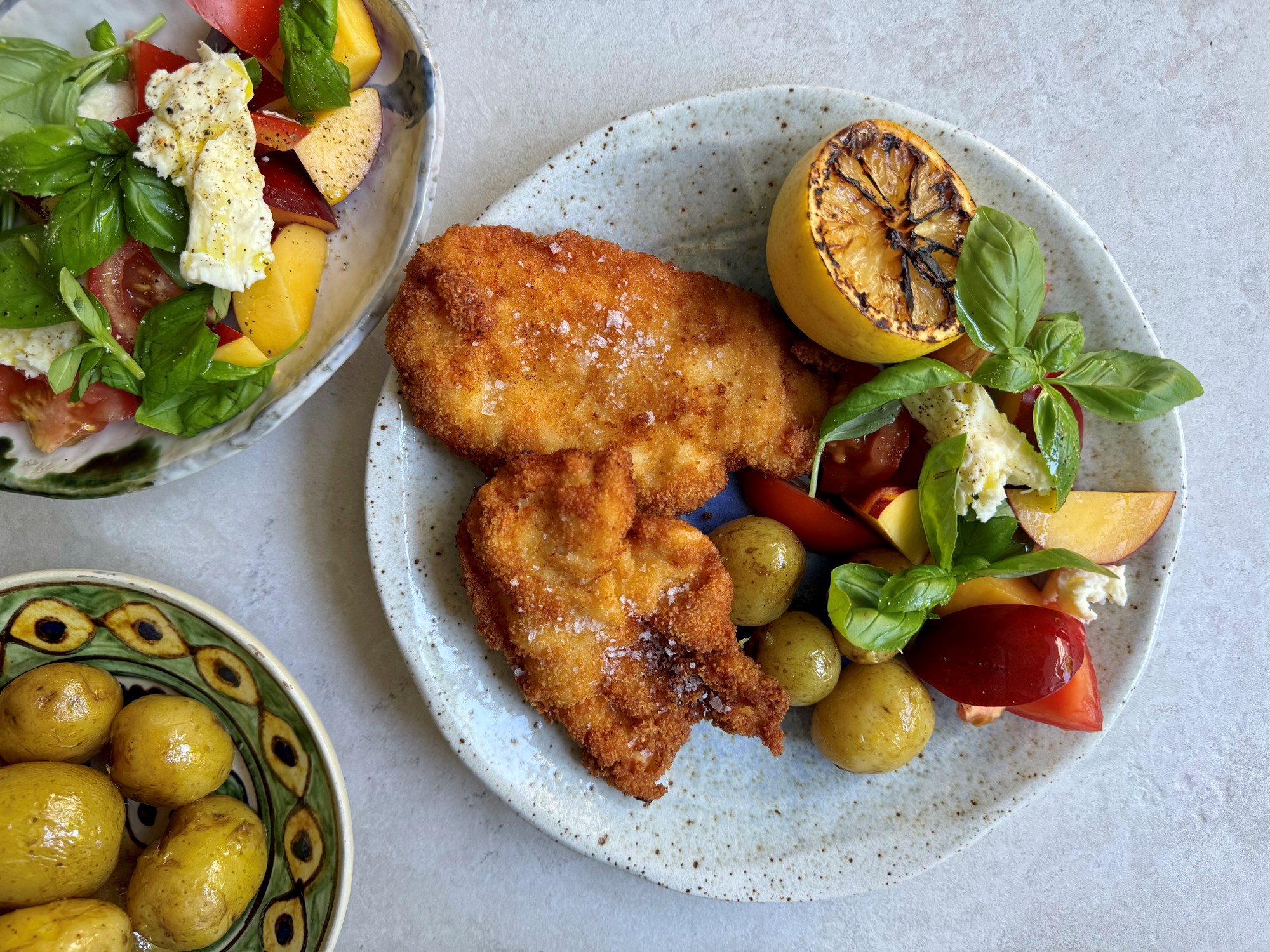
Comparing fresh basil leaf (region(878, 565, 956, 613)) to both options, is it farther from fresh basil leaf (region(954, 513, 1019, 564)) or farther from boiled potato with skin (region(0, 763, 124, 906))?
boiled potato with skin (region(0, 763, 124, 906))

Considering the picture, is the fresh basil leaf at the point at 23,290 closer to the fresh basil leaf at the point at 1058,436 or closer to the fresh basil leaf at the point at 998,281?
the fresh basil leaf at the point at 998,281

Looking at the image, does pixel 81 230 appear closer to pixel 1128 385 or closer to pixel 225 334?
pixel 225 334

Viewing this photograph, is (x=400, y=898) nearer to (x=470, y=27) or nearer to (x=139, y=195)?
(x=139, y=195)

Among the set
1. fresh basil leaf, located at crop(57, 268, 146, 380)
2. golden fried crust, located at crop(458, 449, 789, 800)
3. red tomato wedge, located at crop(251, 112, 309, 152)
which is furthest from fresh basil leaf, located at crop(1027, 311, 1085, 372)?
fresh basil leaf, located at crop(57, 268, 146, 380)

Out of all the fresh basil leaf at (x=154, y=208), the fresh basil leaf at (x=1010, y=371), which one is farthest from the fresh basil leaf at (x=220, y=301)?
the fresh basil leaf at (x=1010, y=371)

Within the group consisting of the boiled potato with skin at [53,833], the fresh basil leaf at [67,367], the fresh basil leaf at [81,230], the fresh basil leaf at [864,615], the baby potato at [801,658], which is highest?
the fresh basil leaf at [81,230]

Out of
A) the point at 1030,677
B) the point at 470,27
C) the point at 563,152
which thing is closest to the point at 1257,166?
the point at 1030,677

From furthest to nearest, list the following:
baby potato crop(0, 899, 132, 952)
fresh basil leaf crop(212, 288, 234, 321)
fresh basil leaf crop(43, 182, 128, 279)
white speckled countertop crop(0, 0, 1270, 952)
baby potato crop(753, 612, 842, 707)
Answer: white speckled countertop crop(0, 0, 1270, 952) → baby potato crop(753, 612, 842, 707) → fresh basil leaf crop(212, 288, 234, 321) → fresh basil leaf crop(43, 182, 128, 279) → baby potato crop(0, 899, 132, 952)
